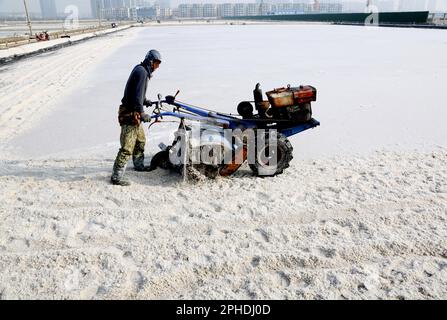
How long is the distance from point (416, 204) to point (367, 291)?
5.18 feet

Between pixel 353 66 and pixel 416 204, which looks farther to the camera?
pixel 353 66

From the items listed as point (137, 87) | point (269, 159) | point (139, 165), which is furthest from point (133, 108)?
point (269, 159)

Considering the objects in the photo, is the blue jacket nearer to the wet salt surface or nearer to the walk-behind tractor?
the walk-behind tractor

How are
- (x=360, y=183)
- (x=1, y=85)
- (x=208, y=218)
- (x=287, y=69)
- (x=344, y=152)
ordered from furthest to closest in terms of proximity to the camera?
1. (x=287, y=69)
2. (x=1, y=85)
3. (x=344, y=152)
4. (x=360, y=183)
5. (x=208, y=218)

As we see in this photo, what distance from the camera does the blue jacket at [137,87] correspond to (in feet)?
12.7

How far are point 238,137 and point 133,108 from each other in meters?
1.27

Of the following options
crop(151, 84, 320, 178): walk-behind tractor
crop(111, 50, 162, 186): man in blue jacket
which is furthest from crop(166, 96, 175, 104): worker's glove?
crop(111, 50, 162, 186): man in blue jacket

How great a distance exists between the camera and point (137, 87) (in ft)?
12.7

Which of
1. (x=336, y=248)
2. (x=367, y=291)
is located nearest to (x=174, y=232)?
(x=336, y=248)

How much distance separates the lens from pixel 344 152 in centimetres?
533

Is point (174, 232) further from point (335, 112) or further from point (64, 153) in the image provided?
point (335, 112)

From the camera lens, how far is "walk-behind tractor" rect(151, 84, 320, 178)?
13.6 ft

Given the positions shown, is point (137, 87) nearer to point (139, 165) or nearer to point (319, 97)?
point (139, 165)

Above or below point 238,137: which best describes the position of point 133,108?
above
